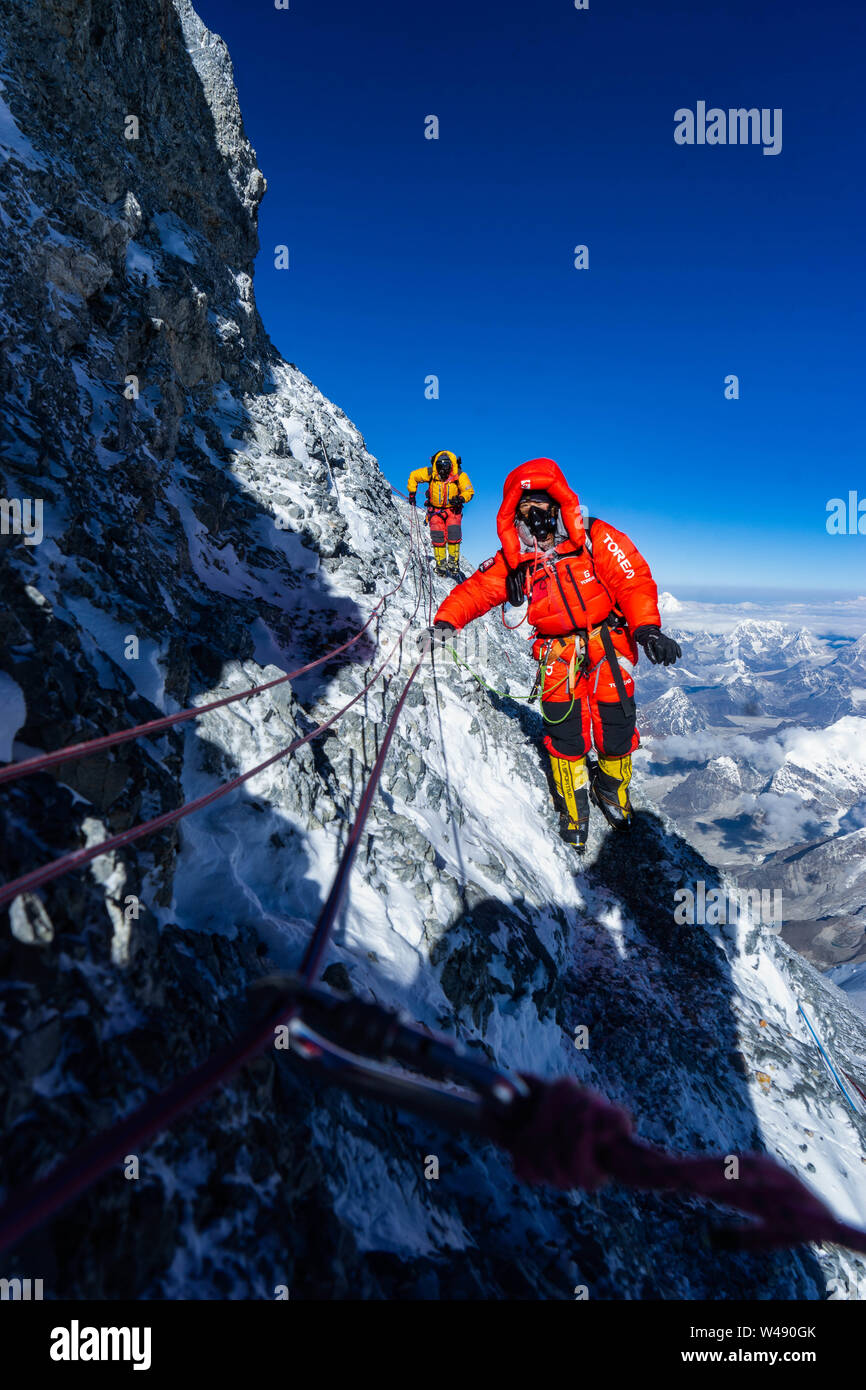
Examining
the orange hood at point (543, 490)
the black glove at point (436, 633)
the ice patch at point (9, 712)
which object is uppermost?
the orange hood at point (543, 490)

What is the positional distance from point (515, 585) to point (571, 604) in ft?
2.57

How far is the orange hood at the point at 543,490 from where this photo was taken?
22.6 ft

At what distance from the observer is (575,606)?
715 cm

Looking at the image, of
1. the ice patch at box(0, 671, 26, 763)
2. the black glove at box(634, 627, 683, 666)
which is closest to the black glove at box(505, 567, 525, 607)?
the black glove at box(634, 627, 683, 666)

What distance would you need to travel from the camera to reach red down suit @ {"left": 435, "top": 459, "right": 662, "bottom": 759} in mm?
6910

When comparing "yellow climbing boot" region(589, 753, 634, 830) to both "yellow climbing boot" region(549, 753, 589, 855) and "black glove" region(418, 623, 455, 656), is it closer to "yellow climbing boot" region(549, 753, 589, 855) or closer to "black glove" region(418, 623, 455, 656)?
"yellow climbing boot" region(549, 753, 589, 855)

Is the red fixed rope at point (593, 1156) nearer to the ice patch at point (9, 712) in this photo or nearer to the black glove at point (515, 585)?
the ice patch at point (9, 712)

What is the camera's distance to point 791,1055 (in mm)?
9609

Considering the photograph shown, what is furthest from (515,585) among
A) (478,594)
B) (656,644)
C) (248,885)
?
(248,885)

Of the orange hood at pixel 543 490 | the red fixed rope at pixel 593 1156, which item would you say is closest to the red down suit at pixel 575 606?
the orange hood at pixel 543 490

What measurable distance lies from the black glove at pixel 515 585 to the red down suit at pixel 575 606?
47mm
